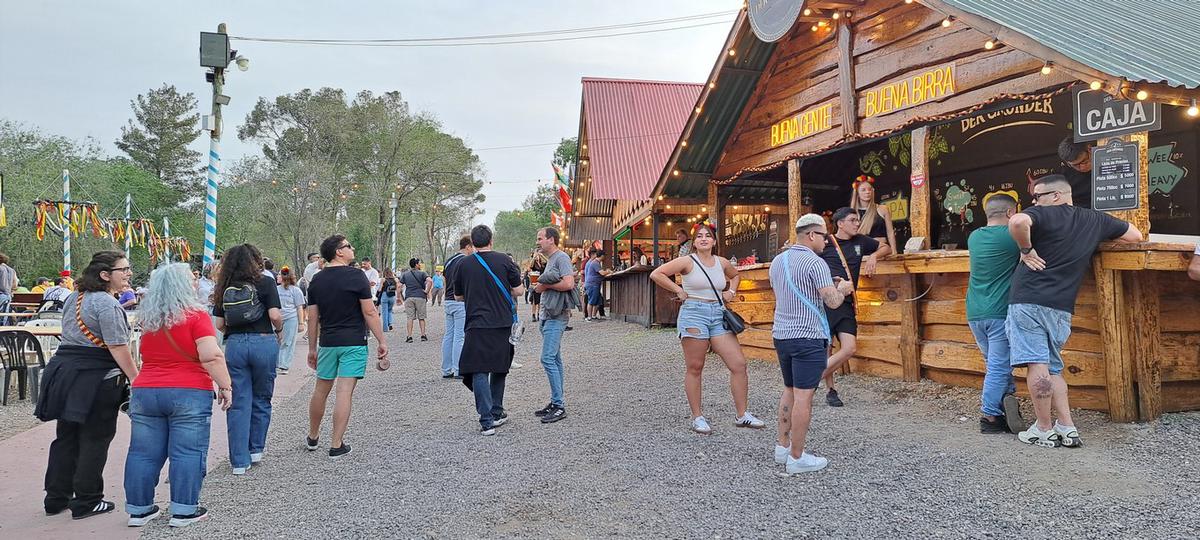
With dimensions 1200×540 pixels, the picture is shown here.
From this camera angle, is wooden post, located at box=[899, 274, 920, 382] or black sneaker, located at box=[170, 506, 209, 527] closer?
black sneaker, located at box=[170, 506, 209, 527]

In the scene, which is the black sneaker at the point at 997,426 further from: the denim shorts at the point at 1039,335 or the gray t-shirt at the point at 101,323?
the gray t-shirt at the point at 101,323

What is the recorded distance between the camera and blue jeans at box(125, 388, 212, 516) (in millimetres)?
3979

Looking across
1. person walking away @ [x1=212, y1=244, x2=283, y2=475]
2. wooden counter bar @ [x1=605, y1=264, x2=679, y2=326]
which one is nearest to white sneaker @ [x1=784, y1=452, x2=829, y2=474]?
person walking away @ [x1=212, y1=244, x2=283, y2=475]

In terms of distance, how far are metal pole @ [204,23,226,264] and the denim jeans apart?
884 cm

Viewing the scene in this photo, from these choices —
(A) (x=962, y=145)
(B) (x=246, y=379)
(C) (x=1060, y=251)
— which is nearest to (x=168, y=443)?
(B) (x=246, y=379)

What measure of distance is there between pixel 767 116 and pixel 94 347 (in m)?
8.19

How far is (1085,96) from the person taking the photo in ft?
18.2

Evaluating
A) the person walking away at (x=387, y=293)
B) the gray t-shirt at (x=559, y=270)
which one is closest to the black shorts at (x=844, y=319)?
the gray t-shirt at (x=559, y=270)

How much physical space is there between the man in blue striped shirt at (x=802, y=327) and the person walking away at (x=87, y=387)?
3.92 meters

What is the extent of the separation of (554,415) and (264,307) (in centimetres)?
266

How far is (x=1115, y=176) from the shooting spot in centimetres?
531

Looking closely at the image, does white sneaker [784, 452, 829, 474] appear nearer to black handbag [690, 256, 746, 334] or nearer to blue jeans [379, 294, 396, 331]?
black handbag [690, 256, 746, 334]

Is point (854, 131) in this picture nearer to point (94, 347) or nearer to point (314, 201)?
point (94, 347)

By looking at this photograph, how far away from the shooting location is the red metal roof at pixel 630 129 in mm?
17917
